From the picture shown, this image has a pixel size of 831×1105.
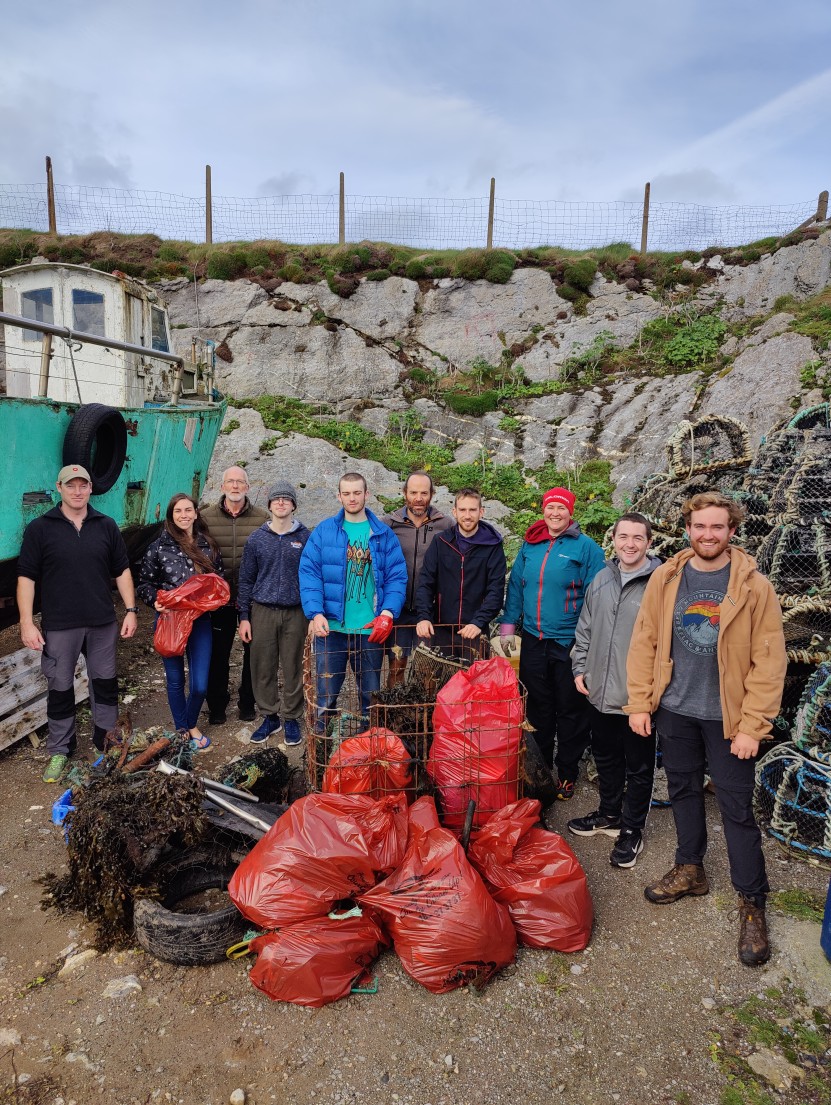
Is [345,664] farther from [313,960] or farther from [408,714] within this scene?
[313,960]

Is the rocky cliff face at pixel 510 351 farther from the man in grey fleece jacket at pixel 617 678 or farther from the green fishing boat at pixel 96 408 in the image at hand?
the man in grey fleece jacket at pixel 617 678

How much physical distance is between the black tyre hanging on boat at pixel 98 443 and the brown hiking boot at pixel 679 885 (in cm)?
439

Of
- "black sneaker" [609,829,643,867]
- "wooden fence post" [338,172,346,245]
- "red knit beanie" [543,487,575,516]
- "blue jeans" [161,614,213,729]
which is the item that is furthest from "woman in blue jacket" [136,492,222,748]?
"wooden fence post" [338,172,346,245]

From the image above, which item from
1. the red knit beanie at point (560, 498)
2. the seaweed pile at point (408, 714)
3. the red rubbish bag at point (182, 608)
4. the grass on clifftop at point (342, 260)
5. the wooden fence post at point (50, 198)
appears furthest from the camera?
the wooden fence post at point (50, 198)

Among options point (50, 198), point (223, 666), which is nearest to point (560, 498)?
point (223, 666)

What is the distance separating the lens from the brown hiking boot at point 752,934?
255 centimetres

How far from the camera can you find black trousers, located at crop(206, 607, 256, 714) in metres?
4.59

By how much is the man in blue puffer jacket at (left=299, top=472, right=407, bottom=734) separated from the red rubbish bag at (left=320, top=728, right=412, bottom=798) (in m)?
0.84

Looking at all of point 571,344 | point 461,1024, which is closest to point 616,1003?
point 461,1024

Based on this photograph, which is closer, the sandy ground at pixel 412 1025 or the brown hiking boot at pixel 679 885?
the sandy ground at pixel 412 1025

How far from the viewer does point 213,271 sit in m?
16.6

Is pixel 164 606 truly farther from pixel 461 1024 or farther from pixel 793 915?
pixel 793 915

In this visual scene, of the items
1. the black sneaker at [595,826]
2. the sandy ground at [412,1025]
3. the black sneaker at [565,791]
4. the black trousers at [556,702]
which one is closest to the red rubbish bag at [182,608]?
the sandy ground at [412,1025]

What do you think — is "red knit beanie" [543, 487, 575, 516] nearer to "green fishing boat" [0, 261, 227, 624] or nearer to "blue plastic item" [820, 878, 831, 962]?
"blue plastic item" [820, 878, 831, 962]
